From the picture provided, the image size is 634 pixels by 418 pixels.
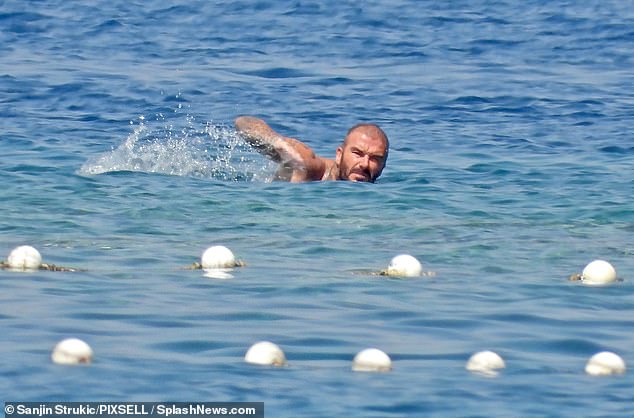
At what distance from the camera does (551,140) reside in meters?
16.3

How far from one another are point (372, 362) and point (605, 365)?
3.59 ft

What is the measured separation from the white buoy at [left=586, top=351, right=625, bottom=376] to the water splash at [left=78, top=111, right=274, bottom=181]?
7443mm

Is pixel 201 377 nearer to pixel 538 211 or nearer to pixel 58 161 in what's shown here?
pixel 538 211

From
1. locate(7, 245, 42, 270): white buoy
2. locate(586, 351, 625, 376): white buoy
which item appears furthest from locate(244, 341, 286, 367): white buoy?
locate(7, 245, 42, 270): white buoy

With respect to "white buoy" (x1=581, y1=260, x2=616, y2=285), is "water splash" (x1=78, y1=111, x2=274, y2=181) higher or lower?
higher

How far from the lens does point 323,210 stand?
470 inches

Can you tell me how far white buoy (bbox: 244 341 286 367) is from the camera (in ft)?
22.6

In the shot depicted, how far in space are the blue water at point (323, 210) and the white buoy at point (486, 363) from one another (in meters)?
0.08

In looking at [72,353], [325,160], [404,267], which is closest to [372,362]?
[72,353]

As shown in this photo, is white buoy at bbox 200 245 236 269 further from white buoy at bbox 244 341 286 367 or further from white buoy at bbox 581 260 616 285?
white buoy at bbox 244 341 286 367

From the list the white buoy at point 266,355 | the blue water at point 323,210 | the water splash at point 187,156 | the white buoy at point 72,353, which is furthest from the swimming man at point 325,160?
the white buoy at point 72,353

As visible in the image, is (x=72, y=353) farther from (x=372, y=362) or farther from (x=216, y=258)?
(x=216, y=258)

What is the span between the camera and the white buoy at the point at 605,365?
681 centimetres

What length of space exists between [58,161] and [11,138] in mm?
1663
